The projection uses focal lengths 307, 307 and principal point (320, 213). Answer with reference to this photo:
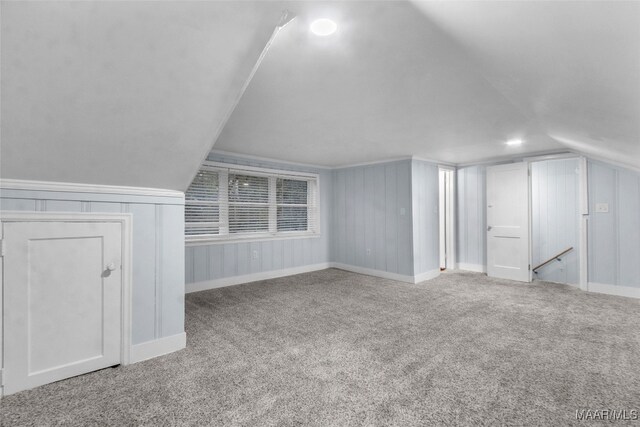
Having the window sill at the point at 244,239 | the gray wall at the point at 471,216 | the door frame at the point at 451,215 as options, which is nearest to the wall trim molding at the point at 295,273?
the window sill at the point at 244,239

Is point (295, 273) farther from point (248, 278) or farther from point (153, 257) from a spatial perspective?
point (153, 257)

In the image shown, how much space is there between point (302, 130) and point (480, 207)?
411 cm

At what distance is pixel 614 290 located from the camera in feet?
14.2

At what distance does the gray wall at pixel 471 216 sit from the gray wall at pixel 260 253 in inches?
105

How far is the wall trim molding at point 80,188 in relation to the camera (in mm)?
1983

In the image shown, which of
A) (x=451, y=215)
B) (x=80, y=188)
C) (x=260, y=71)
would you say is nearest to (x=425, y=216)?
(x=451, y=215)

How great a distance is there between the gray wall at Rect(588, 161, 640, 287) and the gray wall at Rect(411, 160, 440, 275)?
2201 millimetres

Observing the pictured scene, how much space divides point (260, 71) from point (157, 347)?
7.57 feet

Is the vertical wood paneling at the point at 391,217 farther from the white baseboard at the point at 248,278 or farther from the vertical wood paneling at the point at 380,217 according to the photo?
the white baseboard at the point at 248,278

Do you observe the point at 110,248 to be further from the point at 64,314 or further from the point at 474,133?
the point at 474,133

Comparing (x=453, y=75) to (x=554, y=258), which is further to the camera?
(x=554, y=258)

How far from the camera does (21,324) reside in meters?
1.97

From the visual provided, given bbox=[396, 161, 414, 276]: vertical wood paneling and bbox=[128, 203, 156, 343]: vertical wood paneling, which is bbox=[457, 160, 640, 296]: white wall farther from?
bbox=[128, 203, 156, 343]: vertical wood paneling

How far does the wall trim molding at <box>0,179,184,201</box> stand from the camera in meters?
1.98
